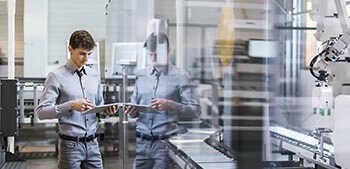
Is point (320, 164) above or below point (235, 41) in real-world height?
below

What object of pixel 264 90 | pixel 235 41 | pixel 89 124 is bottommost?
pixel 89 124

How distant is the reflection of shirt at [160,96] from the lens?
7.70 ft

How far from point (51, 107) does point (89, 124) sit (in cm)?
27

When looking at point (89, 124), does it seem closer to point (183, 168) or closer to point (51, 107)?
point (51, 107)

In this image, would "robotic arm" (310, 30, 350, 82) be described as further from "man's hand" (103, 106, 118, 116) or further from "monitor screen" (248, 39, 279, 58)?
"monitor screen" (248, 39, 279, 58)

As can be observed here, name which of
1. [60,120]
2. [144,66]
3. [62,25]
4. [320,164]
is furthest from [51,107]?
[62,25]

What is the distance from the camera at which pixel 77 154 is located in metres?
3.04

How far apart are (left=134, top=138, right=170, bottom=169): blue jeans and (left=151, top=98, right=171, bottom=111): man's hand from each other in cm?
21

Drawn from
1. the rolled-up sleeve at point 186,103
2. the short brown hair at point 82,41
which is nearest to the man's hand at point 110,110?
the short brown hair at point 82,41

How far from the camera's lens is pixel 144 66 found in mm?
2967

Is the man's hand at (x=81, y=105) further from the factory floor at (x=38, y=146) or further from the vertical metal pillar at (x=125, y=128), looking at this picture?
the factory floor at (x=38, y=146)

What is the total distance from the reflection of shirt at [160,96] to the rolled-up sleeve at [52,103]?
18.3 inches

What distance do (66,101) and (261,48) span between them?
227 cm

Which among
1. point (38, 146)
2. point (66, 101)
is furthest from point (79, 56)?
point (38, 146)
